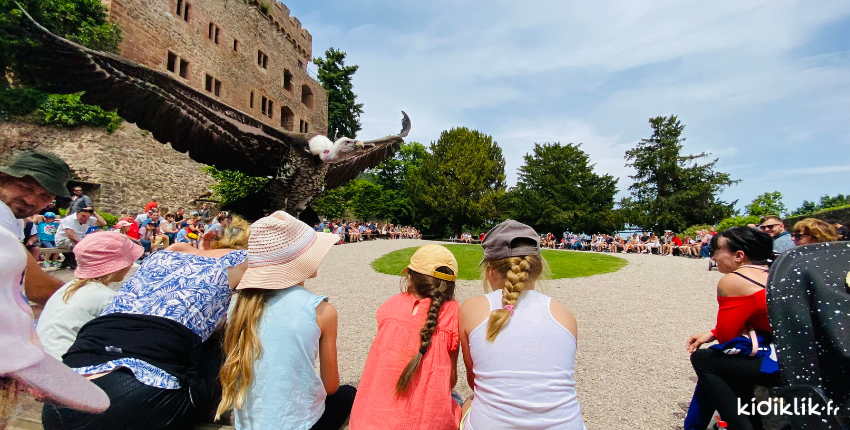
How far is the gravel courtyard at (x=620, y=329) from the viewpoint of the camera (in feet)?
11.3

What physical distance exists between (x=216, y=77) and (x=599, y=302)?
2483 cm

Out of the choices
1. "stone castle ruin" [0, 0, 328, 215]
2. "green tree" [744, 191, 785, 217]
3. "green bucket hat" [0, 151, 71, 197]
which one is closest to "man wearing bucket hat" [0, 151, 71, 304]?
"green bucket hat" [0, 151, 71, 197]

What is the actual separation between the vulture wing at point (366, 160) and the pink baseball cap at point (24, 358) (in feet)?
10.9

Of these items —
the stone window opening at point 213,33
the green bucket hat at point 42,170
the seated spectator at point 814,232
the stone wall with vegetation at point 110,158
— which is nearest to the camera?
the green bucket hat at point 42,170

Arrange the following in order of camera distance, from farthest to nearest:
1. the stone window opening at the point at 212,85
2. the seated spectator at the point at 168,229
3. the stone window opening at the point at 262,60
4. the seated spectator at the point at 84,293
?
the stone window opening at the point at 262,60 < the stone window opening at the point at 212,85 < the seated spectator at the point at 168,229 < the seated spectator at the point at 84,293

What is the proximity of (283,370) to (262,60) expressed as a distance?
31.6 m

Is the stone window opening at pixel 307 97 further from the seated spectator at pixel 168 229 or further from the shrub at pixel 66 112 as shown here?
the seated spectator at pixel 168 229

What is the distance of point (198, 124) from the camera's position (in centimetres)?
369

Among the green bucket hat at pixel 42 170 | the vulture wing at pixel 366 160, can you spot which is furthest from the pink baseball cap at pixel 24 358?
the vulture wing at pixel 366 160

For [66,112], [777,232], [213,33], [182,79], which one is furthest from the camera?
[213,33]

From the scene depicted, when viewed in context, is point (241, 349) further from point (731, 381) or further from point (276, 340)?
point (731, 381)

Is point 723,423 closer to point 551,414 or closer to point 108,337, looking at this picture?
point 551,414

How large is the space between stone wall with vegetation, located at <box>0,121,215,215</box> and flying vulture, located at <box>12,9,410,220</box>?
15.6 meters

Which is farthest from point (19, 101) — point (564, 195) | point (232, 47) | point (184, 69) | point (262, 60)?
point (564, 195)
